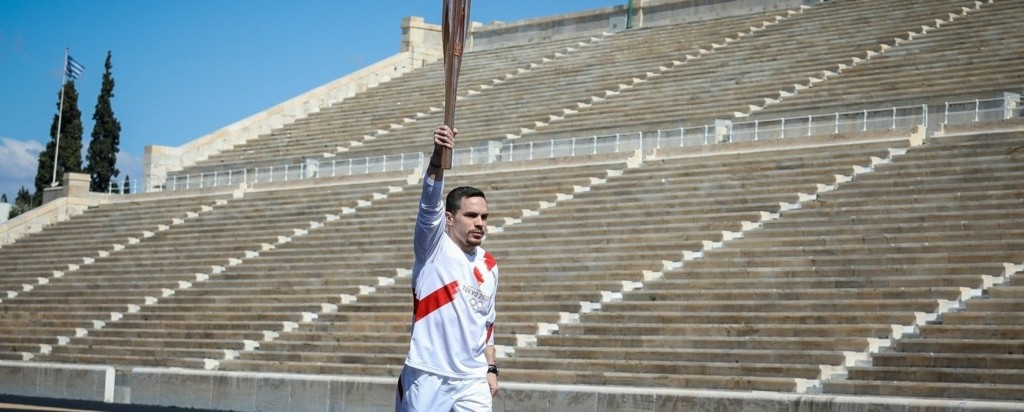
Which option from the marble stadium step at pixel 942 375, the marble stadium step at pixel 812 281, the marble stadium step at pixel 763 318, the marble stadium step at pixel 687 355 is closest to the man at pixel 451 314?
the marble stadium step at pixel 942 375

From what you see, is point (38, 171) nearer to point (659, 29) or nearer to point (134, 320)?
point (659, 29)

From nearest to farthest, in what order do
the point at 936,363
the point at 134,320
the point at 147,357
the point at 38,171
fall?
the point at 936,363 < the point at 147,357 < the point at 134,320 < the point at 38,171

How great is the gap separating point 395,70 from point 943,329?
3216 centimetres

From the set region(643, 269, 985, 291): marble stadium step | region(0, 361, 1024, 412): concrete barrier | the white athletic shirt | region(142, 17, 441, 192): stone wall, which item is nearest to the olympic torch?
the white athletic shirt

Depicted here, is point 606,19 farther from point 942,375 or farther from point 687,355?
point 942,375

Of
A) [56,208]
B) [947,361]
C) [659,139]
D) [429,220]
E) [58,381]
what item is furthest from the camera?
[56,208]

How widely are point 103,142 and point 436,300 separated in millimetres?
55311

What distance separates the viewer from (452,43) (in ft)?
22.6

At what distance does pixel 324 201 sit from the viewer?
31750 millimetres

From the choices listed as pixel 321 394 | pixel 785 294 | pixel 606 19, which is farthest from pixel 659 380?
pixel 606 19

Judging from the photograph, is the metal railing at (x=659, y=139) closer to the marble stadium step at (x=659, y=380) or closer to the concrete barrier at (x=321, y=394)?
the marble stadium step at (x=659, y=380)

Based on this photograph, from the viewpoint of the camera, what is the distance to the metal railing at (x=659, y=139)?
25.3 m

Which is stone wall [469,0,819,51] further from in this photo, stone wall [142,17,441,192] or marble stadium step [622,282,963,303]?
marble stadium step [622,282,963,303]

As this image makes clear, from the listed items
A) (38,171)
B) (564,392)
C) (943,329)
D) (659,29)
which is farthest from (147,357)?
(38,171)
